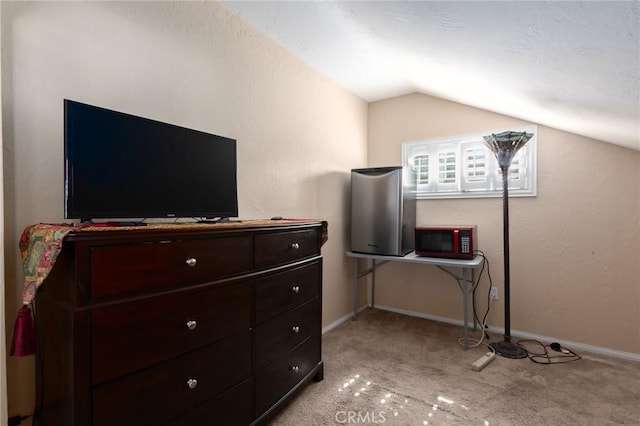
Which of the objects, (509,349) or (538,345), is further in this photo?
(538,345)

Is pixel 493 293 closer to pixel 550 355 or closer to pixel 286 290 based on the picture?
pixel 550 355

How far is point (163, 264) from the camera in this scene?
114 cm

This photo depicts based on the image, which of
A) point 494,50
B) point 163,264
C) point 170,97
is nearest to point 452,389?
point 163,264

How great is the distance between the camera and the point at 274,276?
1.64m

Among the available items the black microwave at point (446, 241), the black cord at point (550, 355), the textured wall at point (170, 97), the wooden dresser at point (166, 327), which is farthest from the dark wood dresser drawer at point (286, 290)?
the black cord at point (550, 355)

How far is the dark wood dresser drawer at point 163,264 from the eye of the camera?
99 centimetres

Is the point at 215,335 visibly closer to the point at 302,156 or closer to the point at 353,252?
the point at 302,156

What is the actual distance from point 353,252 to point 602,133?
7.43 ft

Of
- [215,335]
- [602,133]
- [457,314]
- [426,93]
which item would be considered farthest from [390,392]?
[426,93]

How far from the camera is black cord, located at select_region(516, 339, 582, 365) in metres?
2.37

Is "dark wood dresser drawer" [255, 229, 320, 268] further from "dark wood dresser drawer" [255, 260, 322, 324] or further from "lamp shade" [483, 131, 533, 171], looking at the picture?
"lamp shade" [483, 131, 533, 171]

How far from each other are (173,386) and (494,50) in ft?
7.22

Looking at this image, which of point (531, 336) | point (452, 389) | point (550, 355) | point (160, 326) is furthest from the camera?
point (531, 336)

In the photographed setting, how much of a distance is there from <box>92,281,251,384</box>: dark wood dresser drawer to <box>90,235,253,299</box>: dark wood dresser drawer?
0.06m
